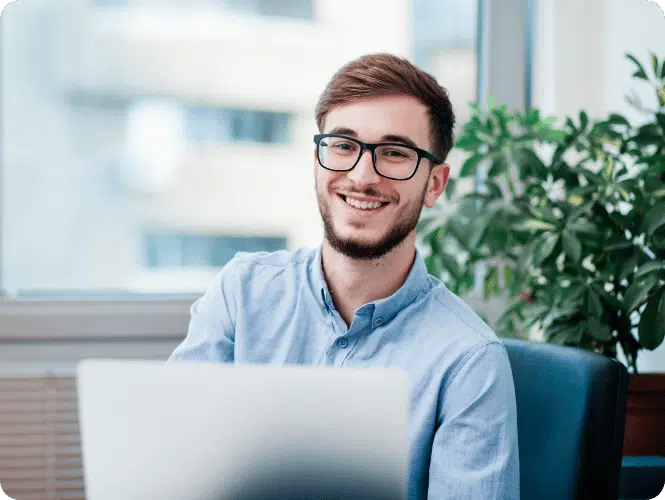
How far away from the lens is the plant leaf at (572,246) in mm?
1583

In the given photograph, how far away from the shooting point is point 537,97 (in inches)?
95.3

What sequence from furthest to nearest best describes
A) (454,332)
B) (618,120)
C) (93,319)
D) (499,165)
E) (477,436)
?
(93,319) < (499,165) < (618,120) < (454,332) < (477,436)

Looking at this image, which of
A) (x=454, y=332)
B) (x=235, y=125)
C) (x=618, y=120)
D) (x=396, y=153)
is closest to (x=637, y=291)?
(x=618, y=120)

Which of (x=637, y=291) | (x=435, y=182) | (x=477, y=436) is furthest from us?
(x=637, y=291)

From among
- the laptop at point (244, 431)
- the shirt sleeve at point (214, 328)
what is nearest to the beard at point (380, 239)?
the shirt sleeve at point (214, 328)

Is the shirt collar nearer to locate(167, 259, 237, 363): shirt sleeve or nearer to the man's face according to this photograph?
the man's face

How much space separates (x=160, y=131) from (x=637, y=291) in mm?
1560

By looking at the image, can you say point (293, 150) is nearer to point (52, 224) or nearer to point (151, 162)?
point (151, 162)

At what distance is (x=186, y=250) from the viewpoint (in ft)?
7.43

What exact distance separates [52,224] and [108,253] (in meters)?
0.21

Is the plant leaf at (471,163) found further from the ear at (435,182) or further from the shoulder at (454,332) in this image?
the shoulder at (454,332)

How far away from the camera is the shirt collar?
3.87 feet

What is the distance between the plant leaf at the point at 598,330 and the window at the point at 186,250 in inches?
48.5

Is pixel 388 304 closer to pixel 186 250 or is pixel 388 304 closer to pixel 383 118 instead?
pixel 383 118
